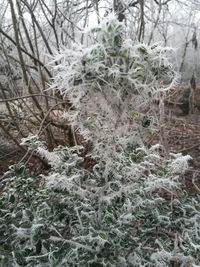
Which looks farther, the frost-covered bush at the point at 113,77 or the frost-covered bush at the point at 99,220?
the frost-covered bush at the point at 99,220

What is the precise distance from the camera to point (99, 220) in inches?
74.9

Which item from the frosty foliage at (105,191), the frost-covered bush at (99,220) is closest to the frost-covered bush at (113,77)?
the frosty foliage at (105,191)

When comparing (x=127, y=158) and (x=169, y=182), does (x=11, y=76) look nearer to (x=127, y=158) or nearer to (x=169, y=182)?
(x=127, y=158)

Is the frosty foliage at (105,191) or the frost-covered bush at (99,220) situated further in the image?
the frost-covered bush at (99,220)

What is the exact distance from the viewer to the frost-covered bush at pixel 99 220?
1.81m

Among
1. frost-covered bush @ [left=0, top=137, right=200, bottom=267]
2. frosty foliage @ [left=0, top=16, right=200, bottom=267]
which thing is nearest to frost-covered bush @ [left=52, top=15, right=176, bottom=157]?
frosty foliage @ [left=0, top=16, right=200, bottom=267]

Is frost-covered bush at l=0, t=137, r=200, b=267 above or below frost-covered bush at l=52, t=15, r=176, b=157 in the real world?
below

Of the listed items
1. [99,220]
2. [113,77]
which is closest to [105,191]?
[99,220]

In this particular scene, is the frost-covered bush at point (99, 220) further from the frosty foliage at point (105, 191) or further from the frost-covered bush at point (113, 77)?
the frost-covered bush at point (113, 77)

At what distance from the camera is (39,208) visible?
2.08 m

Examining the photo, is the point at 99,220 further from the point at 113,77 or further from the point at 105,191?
the point at 113,77

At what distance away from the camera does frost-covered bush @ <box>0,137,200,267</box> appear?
5.93ft

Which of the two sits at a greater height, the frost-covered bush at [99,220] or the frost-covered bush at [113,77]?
the frost-covered bush at [113,77]

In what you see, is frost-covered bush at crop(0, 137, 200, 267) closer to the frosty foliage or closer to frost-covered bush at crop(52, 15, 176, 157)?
the frosty foliage
